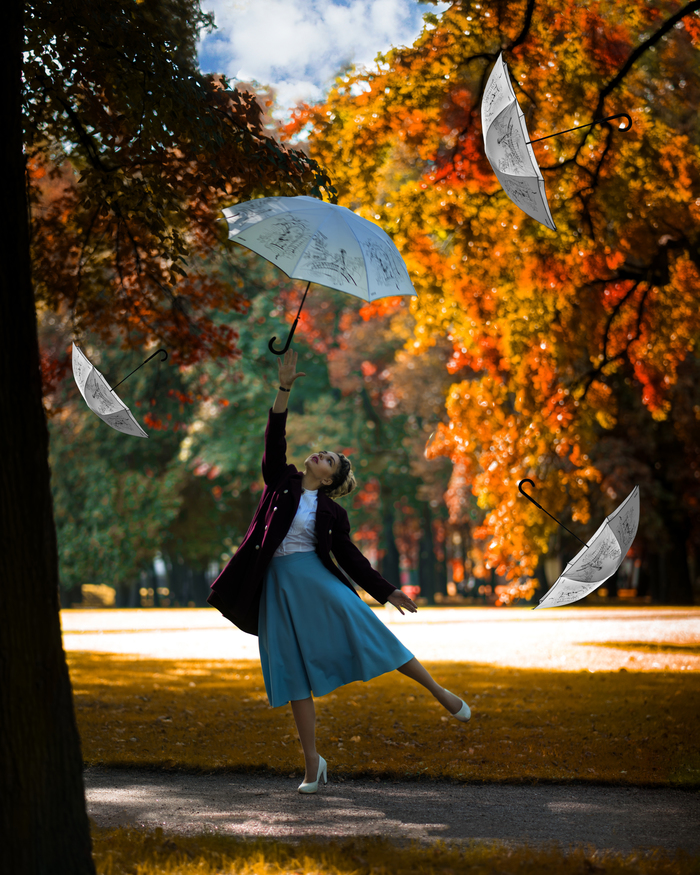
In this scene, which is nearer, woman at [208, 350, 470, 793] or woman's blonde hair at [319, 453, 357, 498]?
woman at [208, 350, 470, 793]

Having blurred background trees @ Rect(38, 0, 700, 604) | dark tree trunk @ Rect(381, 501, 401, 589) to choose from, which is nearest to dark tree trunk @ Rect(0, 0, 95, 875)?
blurred background trees @ Rect(38, 0, 700, 604)

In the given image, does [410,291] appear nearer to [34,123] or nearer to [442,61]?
[34,123]

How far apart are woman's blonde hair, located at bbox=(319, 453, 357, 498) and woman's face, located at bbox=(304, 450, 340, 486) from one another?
4cm

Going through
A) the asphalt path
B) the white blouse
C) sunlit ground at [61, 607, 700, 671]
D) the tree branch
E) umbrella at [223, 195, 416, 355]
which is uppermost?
the tree branch

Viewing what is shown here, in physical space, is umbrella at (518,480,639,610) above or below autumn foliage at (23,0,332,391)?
below

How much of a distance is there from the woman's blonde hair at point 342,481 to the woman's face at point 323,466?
1.4 inches

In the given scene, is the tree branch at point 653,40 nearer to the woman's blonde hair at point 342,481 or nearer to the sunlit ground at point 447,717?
the woman's blonde hair at point 342,481

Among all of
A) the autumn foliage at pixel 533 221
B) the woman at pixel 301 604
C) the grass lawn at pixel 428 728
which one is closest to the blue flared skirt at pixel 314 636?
the woman at pixel 301 604

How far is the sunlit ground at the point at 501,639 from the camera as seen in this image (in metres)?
12.7

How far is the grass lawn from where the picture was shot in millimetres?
6184

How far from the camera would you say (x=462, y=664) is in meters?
12.6

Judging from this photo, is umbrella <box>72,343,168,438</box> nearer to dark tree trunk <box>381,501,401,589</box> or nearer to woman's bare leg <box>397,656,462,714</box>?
woman's bare leg <box>397,656,462,714</box>

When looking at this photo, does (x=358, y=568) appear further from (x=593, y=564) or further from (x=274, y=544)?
(x=593, y=564)

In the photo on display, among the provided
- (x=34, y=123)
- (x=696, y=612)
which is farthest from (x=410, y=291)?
(x=696, y=612)
